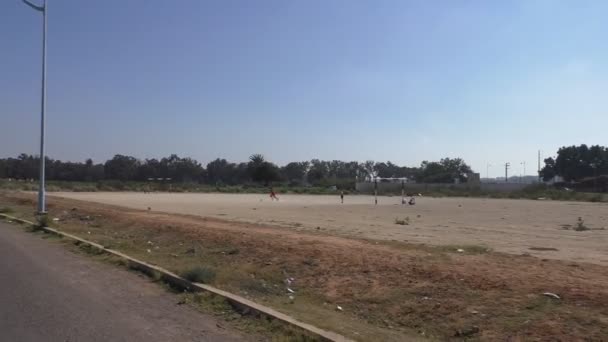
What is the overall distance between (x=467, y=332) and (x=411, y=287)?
2.13m

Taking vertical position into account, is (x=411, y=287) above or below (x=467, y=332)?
above

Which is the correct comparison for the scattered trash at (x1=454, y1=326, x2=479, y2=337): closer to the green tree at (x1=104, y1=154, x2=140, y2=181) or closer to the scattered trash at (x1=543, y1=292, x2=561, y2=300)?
the scattered trash at (x1=543, y1=292, x2=561, y2=300)

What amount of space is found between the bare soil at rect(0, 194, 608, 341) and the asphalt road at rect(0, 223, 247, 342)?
56.2 inches

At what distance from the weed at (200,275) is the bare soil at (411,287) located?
0.17 m

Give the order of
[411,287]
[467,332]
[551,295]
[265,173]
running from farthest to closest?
[265,173] → [411,287] → [551,295] → [467,332]

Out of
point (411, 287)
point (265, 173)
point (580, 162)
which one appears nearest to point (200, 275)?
point (411, 287)

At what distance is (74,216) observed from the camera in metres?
30.3

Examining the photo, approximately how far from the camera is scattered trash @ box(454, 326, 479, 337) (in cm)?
741

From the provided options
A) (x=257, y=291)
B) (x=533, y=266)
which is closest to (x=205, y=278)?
(x=257, y=291)

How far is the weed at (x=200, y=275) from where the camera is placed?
10.9 meters

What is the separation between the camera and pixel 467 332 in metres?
7.46

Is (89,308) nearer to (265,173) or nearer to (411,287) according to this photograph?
(411,287)

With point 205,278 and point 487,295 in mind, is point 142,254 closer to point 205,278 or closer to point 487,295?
point 205,278

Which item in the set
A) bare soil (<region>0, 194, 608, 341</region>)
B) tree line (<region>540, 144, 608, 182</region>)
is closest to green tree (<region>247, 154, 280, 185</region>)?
tree line (<region>540, 144, 608, 182</region>)
